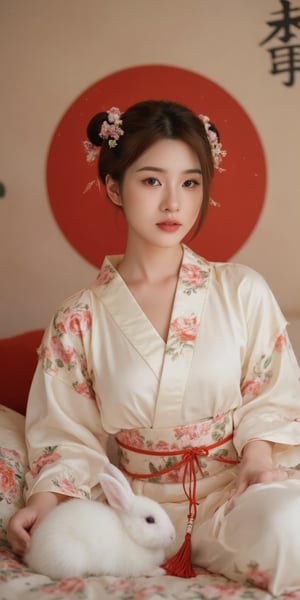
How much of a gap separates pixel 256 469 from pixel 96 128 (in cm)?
91

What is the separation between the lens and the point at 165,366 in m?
1.83

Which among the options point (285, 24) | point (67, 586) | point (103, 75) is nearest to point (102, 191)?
point (103, 75)

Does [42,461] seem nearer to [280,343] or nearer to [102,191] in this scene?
[280,343]

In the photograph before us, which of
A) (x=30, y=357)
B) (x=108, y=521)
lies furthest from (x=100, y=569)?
(x=30, y=357)

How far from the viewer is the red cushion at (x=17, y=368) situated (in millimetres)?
2424

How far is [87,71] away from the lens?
9.20 feet

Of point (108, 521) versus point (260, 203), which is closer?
point (108, 521)

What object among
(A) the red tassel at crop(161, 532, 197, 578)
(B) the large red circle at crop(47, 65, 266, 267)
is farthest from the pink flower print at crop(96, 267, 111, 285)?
(B) the large red circle at crop(47, 65, 266, 267)

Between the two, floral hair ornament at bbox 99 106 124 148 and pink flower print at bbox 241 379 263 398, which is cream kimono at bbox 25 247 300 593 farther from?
floral hair ornament at bbox 99 106 124 148

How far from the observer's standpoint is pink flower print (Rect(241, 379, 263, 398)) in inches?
76.7

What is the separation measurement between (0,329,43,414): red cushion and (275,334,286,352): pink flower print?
841mm

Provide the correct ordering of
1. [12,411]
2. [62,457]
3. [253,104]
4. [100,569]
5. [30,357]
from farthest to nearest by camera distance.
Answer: [253,104], [30,357], [12,411], [62,457], [100,569]

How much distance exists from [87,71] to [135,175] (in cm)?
107

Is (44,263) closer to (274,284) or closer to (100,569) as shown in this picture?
(274,284)
